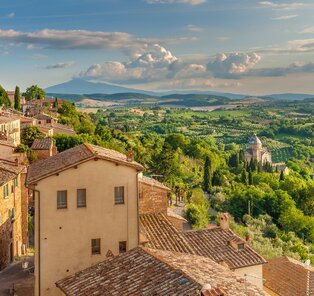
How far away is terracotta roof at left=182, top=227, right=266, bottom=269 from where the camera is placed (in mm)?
23281

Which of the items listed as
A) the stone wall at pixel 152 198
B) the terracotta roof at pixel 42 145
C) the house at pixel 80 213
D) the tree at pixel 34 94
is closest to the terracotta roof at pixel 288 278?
the stone wall at pixel 152 198

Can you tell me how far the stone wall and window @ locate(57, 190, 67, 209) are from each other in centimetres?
822

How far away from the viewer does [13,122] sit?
57469 millimetres

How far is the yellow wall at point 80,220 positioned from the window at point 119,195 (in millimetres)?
165

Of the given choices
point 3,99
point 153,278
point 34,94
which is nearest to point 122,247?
point 153,278

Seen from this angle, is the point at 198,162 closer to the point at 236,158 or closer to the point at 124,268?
the point at 236,158

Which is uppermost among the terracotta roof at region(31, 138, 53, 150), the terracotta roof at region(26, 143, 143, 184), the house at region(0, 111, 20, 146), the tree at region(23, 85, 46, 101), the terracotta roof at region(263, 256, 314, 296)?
the tree at region(23, 85, 46, 101)

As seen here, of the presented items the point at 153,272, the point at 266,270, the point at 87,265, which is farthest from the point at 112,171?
the point at 266,270

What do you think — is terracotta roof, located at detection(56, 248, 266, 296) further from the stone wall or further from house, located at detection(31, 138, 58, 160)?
house, located at detection(31, 138, 58, 160)

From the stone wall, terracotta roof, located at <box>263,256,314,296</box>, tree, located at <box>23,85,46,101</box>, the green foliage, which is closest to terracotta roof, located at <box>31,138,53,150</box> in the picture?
the green foliage

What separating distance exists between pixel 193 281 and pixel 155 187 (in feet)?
46.1

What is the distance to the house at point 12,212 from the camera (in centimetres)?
2933

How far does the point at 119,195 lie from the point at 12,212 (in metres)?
13.9

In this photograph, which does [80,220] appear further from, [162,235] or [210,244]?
[210,244]
